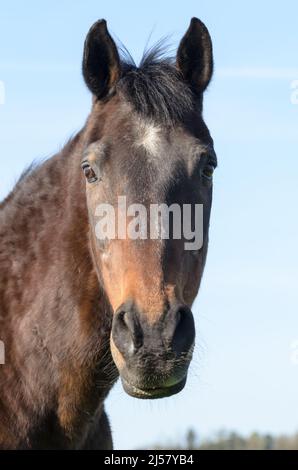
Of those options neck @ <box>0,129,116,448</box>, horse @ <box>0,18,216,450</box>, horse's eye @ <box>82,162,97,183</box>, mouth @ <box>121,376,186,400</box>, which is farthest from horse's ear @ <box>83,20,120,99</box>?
mouth @ <box>121,376,186,400</box>

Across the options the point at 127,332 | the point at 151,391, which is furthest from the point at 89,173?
the point at 151,391

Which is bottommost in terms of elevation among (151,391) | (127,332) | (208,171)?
(151,391)

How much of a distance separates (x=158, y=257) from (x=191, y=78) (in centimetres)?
189

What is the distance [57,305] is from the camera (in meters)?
6.96

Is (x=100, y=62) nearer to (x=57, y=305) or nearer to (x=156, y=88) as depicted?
(x=156, y=88)

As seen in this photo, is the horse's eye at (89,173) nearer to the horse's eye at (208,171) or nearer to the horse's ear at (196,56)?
the horse's eye at (208,171)

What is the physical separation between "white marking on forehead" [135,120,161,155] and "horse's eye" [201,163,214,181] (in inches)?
17.4

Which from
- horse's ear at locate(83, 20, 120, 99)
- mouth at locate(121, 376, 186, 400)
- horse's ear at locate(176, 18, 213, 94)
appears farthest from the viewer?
horse's ear at locate(176, 18, 213, 94)

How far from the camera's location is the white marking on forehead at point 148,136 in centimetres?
656

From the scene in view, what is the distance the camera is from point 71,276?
6.97m

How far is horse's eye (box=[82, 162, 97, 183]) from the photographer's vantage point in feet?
22.1

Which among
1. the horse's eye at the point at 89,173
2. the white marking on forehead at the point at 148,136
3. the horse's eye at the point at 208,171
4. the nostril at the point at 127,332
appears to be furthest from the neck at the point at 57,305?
the horse's eye at the point at 208,171

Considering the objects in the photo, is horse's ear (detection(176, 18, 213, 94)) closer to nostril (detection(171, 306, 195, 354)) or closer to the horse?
the horse

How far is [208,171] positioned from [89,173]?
877mm
